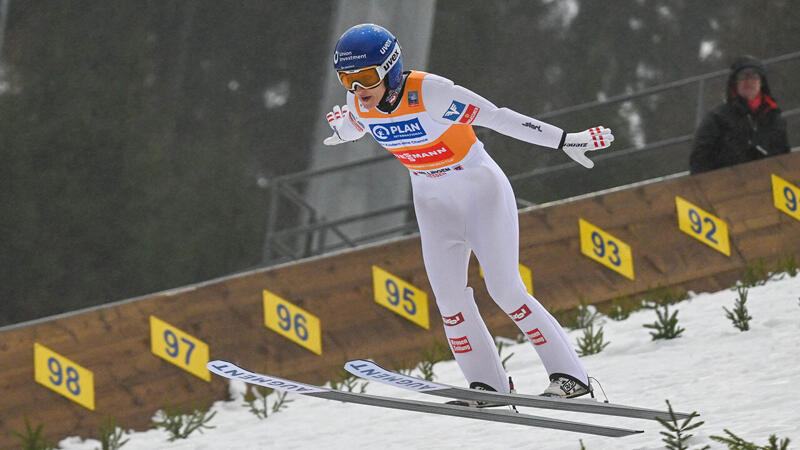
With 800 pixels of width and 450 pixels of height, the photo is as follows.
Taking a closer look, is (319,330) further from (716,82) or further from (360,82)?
(716,82)

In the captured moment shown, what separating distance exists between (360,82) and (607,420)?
7.01 feet

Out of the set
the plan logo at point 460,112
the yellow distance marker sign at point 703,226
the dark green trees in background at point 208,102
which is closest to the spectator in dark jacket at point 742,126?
the yellow distance marker sign at point 703,226

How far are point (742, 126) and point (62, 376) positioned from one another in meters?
5.26

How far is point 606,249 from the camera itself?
9.74 metres

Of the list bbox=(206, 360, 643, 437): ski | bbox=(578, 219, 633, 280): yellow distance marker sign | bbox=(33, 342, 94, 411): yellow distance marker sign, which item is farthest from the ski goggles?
bbox=(578, 219, 633, 280): yellow distance marker sign

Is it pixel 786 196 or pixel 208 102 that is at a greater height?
pixel 208 102

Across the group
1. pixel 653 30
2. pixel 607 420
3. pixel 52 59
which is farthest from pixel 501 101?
pixel 607 420

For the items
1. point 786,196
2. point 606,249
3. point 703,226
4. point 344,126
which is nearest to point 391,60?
point 344,126

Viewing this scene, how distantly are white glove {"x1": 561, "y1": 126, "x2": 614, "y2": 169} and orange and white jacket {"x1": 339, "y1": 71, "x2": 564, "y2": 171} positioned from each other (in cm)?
6

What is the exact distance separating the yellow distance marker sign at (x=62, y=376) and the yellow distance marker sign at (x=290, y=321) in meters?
1.28

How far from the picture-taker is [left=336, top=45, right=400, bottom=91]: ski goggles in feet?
19.9

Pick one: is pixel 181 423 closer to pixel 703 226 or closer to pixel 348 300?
pixel 348 300

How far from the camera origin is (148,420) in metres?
8.90

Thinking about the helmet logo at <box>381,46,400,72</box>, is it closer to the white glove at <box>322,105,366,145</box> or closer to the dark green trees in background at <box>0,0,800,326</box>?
the white glove at <box>322,105,366,145</box>
